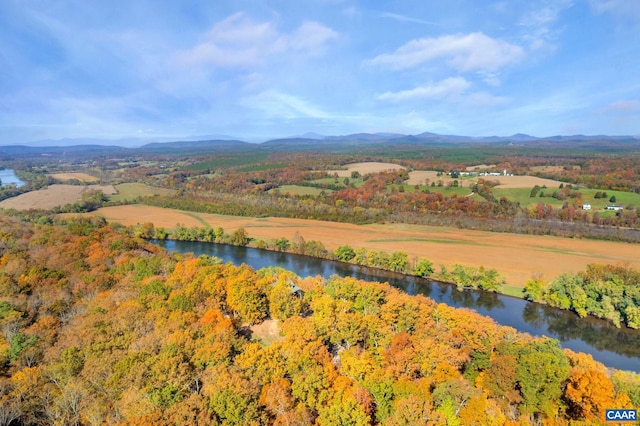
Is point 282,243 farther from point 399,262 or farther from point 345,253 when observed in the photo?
point 399,262

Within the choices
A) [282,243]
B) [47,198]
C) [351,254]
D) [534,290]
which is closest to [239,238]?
[282,243]

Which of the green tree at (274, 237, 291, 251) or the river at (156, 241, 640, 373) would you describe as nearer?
the river at (156, 241, 640, 373)

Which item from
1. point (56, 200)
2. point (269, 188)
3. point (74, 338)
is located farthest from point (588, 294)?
point (56, 200)

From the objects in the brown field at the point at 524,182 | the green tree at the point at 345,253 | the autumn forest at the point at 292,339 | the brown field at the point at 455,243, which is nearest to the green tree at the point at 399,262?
the autumn forest at the point at 292,339

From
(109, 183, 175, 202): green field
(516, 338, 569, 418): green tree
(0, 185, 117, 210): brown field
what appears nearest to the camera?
(516, 338, 569, 418): green tree

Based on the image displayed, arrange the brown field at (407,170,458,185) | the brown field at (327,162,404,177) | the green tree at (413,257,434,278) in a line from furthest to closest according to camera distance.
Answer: the brown field at (327,162,404,177) < the brown field at (407,170,458,185) < the green tree at (413,257,434,278)

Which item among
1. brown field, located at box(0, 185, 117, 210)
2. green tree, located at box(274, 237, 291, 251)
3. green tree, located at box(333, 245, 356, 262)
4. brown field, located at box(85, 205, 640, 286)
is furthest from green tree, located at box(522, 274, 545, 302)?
brown field, located at box(0, 185, 117, 210)

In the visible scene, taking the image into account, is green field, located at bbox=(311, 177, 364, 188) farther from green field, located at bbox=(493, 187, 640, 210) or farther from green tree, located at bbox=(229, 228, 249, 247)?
green tree, located at bbox=(229, 228, 249, 247)
